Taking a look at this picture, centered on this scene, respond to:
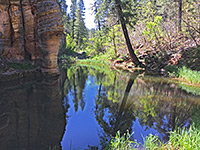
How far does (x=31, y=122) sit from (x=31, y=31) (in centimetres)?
822

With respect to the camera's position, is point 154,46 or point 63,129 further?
point 154,46

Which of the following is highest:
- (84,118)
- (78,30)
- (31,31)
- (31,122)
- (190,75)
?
(78,30)

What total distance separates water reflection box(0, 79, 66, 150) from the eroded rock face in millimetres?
4737

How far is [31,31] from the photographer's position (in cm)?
1038

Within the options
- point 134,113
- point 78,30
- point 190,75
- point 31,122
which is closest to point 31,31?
point 31,122

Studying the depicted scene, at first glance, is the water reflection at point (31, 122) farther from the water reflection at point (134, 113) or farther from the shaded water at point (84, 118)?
the water reflection at point (134, 113)

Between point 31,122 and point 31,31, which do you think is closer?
point 31,122

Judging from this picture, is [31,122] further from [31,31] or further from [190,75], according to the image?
[190,75]

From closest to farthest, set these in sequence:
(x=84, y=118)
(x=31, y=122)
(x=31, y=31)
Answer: (x=31, y=122)
(x=84, y=118)
(x=31, y=31)

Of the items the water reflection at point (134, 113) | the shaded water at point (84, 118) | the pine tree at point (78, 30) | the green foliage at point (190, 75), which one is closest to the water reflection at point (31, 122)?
the shaded water at point (84, 118)

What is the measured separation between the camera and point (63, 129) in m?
3.76

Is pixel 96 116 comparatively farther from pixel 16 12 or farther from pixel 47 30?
pixel 16 12

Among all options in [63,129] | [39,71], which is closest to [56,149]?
[63,129]

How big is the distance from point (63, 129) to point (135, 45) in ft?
52.8
